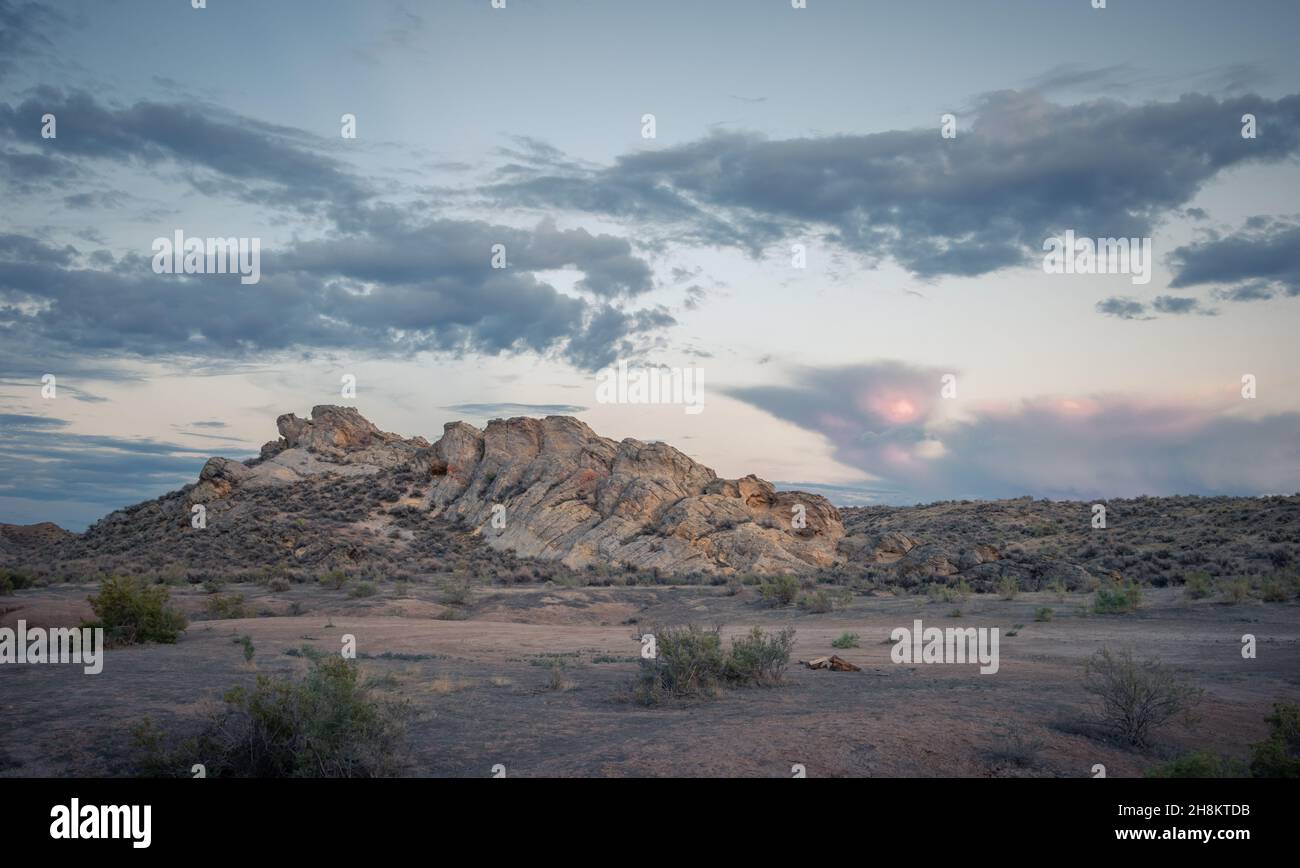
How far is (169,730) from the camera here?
31.1 feet

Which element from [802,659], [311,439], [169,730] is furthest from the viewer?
[311,439]

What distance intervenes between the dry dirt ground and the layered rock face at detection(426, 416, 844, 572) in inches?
768

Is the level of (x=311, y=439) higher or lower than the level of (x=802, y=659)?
higher

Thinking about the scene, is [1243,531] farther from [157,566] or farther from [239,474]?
[239,474]

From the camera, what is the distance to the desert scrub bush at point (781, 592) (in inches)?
1160

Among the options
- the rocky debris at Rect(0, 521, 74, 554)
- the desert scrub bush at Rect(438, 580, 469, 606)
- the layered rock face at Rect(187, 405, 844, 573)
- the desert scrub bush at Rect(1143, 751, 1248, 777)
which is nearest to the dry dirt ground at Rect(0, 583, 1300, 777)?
the desert scrub bush at Rect(1143, 751, 1248, 777)

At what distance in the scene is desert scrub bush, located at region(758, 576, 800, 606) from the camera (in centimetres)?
2945

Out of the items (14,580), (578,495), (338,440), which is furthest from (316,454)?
(14,580)

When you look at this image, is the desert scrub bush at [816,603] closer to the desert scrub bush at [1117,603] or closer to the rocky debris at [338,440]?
the desert scrub bush at [1117,603]

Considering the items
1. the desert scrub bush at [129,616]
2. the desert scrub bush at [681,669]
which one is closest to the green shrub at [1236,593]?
the desert scrub bush at [681,669]

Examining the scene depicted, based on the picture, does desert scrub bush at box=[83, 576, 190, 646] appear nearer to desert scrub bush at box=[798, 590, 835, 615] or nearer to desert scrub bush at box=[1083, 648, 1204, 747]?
desert scrub bush at box=[1083, 648, 1204, 747]
